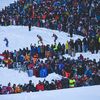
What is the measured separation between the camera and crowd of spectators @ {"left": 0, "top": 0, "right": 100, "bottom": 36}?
29625mm

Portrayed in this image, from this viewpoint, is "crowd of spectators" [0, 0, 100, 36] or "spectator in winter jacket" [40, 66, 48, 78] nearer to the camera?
"spectator in winter jacket" [40, 66, 48, 78]

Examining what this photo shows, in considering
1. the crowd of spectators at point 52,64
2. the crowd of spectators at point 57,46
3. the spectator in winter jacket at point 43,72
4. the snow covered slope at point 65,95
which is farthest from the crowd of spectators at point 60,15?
the snow covered slope at point 65,95

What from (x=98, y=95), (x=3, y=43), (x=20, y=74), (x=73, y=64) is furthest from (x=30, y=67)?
(x=98, y=95)

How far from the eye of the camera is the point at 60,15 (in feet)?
101

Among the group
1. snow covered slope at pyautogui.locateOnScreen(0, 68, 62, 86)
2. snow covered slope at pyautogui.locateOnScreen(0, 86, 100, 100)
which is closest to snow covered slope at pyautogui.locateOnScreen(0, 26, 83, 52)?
snow covered slope at pyautogui.locateOnScreen(0, 68, 62, 86)

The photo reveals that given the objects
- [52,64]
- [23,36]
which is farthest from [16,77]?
[23,36]

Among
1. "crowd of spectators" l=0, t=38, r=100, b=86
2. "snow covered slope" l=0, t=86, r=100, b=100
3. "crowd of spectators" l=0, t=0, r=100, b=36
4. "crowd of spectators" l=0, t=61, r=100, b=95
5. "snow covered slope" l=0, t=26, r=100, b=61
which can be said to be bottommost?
"crowd of spectators" l=0, t=61, r=100, b=95

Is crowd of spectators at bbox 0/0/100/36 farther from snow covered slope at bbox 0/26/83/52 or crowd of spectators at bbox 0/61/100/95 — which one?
crowd of spectators at bbox 0/61/100/95

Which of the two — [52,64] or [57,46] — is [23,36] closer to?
[57,46]

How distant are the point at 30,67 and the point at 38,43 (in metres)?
5.33

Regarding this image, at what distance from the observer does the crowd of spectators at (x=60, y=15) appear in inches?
1166

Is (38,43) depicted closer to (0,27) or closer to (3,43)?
(3,43)

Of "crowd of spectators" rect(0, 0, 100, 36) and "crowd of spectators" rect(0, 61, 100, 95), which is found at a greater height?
"crowd of spectators" rect(0, 0, 100, 36)

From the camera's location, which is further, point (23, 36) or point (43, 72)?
point (23, 36)
